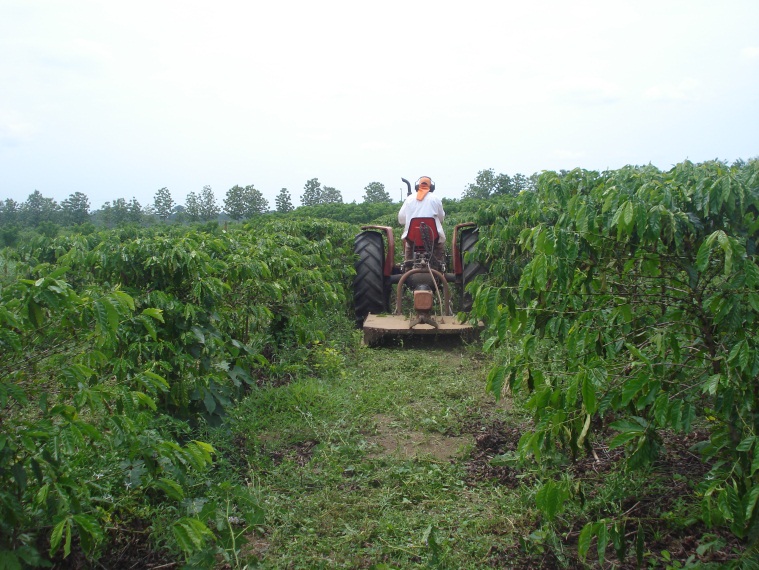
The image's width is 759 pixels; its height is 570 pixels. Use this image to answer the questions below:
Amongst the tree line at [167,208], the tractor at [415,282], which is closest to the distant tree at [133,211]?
the tree line at [167,208]

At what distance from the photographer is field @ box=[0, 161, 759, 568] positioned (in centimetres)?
220

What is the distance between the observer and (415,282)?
761 centimetres

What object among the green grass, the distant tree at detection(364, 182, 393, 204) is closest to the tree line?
the distant tree at detection(364, 182, 393, 204)

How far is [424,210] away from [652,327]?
17.8 ft

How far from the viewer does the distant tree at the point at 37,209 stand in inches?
634

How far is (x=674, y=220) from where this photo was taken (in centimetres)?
230

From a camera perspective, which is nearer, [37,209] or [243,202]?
[37,209]

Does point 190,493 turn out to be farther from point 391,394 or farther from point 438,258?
point 438,258

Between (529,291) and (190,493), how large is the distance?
194 cm

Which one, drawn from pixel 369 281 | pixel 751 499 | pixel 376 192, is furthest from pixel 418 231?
pixel 376 192

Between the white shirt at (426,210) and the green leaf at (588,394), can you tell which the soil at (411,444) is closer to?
the green leaf at (588,394)

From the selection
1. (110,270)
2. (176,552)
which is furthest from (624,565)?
(110,270)

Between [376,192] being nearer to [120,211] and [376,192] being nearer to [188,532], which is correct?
[120,211]

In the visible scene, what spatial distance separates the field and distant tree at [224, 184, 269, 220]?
15963 millimetres
